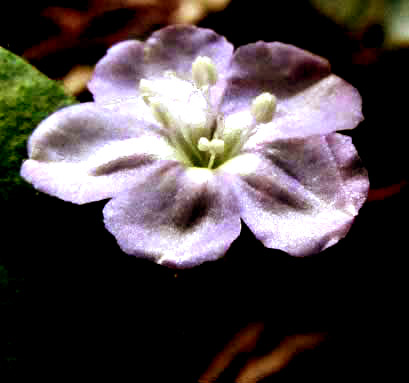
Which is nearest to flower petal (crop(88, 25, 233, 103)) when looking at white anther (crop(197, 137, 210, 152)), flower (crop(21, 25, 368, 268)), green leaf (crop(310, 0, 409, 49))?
flower (crop(21, 25, 368, 268))

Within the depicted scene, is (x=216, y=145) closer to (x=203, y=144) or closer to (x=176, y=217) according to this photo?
(x=203, y=144)

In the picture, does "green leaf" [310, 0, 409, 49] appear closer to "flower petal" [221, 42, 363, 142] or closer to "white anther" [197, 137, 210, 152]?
"flower petal" [221, 42, 363, 142]

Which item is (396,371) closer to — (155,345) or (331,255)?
(331,255)

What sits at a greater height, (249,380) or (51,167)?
(51,167)

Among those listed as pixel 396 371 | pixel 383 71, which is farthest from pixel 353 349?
pixel 383 71

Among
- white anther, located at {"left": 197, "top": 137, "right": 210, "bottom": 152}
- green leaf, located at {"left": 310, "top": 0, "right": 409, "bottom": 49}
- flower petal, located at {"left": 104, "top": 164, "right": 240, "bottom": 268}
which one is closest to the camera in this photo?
flower petal, located at {"left": 104, "top": 164, "right": 240, "bottom": 268}
